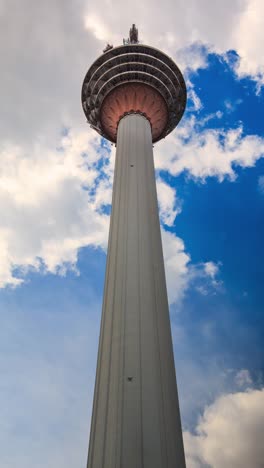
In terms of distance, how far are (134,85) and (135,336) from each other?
2324 centimetres

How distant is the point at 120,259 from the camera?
59.1ft

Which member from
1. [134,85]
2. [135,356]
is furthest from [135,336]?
[134,85]

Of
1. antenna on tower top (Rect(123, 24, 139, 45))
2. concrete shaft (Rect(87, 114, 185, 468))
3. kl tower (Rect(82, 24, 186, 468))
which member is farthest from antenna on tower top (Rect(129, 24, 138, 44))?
concrete shaft (Rect(87, 114, 185, 468))

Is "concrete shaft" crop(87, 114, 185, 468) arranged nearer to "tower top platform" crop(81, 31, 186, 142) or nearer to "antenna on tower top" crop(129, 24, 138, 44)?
"tower top platform" crop(81, 31, 186, 142)

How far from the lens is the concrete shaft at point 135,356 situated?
12086mm

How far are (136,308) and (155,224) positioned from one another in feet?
19.7

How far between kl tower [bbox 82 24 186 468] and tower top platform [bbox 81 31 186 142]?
3.62ft

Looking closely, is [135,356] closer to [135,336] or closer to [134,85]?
[135,336]

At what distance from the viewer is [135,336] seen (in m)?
14.7

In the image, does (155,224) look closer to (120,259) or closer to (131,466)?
(120,259)

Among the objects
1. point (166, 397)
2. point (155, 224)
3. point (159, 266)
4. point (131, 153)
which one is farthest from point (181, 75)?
point (166, 397)

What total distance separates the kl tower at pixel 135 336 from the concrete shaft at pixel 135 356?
0.09 ft

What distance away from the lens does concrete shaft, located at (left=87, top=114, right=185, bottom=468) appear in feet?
39.7

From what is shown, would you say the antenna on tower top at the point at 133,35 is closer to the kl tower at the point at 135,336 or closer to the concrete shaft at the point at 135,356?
the kl tower at the point at 135,336
